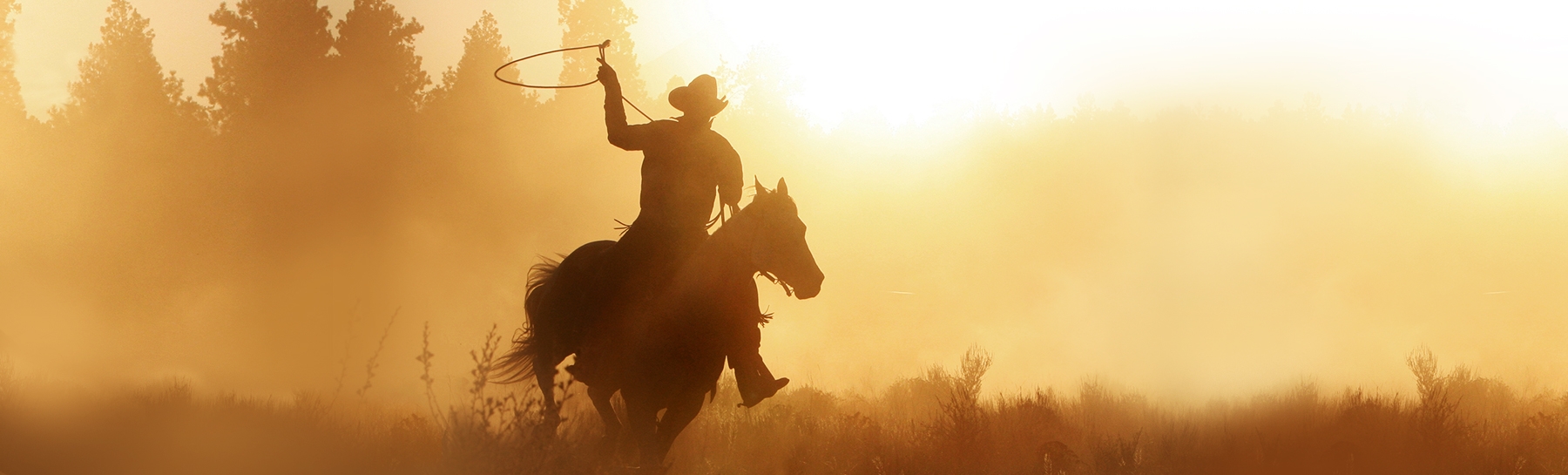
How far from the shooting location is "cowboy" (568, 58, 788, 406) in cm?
662

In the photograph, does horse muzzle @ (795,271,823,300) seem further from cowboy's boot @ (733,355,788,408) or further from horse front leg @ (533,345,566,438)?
horse front leg @ (533,345,566,438)

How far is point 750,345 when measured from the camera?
261 inches

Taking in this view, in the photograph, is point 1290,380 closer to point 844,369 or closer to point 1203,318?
point 844,369

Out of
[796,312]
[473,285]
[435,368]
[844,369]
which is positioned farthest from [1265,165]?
[435,368]

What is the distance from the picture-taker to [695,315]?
640 centimetres

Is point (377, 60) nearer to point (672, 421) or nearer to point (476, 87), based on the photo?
point (476, 87)

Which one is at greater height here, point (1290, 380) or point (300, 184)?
point (300, 184)

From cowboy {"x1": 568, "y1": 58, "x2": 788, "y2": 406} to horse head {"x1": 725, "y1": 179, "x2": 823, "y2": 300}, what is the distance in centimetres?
66

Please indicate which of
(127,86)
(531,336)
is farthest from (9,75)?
(531,336)

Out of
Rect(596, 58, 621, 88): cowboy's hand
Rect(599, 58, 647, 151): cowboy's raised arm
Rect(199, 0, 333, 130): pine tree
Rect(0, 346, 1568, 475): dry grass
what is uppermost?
Rect(199, 0, 333, 130): pine tree

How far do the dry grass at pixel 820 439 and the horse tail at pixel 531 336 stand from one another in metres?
0.36

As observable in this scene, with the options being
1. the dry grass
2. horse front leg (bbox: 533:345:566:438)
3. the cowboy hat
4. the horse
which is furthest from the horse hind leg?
the cowboy hat

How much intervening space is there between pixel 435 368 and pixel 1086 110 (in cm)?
3897

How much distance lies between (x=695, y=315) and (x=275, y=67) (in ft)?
76.0
